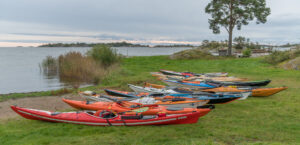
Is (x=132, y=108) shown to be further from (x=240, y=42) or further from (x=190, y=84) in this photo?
(x=240, y=42)

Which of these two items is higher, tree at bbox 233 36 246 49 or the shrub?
tree at bbox 233 36 246 49

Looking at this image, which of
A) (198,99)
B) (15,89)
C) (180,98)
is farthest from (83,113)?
(15,89)

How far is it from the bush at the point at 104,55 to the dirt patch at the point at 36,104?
988 cm

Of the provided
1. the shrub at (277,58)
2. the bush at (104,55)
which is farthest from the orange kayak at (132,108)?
the shrub at (277,58)

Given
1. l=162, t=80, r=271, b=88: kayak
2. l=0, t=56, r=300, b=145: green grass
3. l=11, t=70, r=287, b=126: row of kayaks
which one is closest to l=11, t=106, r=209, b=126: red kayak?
l=11, t=70, r=287, b=126: row of kayaks

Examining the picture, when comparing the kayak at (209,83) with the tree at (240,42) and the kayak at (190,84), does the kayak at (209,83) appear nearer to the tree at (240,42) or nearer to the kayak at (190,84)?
the kayak at (190,84)

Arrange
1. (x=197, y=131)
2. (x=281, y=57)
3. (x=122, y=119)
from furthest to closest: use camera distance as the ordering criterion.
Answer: (x=281, y=57) → (x=122, y=119) → (x=197, y=131)

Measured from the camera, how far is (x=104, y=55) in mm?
22062

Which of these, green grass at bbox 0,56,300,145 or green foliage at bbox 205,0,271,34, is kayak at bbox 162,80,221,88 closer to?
green grass at bbox 0,56,300,145

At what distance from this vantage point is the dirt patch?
958 cm

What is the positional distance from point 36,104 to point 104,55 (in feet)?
38.6

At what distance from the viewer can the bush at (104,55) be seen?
22.0 metres

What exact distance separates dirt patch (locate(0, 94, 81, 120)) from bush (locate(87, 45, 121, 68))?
9.88 m

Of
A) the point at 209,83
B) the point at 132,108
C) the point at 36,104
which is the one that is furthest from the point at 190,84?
the point at 36,104
